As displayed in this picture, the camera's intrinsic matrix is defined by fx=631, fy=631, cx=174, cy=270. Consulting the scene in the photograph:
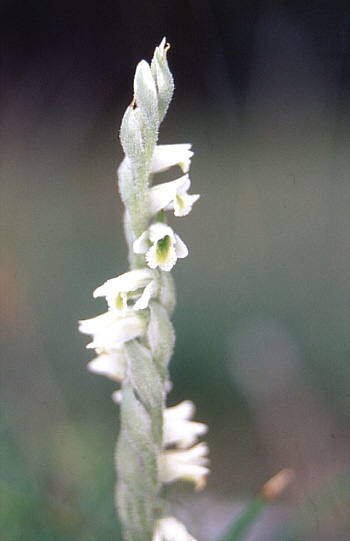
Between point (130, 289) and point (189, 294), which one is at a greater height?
point (189, 294)

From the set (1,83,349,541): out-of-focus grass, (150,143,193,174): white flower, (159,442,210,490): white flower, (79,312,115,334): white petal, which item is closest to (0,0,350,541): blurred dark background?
(1,83,349,541): out-of-focus grass

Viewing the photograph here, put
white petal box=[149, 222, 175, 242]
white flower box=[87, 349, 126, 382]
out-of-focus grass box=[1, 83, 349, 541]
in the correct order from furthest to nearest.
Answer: out-of-focus grass box=[1, 83, 349, 541], white flower box=[87, 349, 126, 382], white petal box=[149, 222, 175, 242]

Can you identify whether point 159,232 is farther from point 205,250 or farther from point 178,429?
point 205,250

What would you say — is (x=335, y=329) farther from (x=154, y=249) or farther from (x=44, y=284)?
(x=154, y=249)

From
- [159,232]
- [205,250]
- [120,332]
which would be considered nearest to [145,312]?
[120,332]

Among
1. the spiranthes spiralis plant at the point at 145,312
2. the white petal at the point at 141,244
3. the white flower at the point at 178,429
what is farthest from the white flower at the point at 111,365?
the white petal at the point at 141,244

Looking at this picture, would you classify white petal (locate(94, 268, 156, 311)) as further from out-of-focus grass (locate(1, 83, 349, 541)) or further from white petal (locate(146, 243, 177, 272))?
out-of-focus grass (locate(1, 83, 349, 541))
